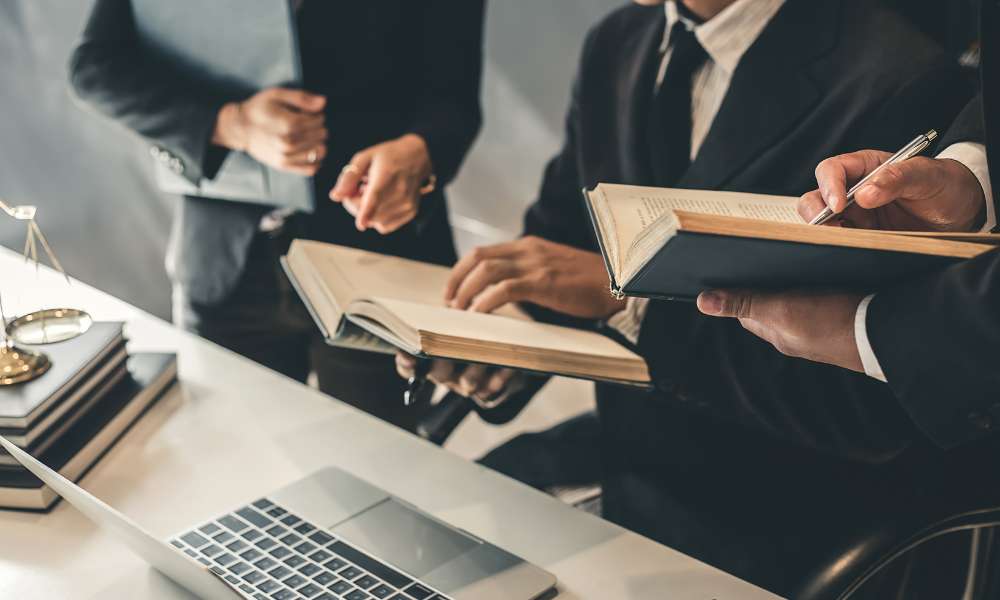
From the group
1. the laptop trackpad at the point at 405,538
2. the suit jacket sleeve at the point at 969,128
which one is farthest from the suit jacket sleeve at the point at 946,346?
the laptop trackpad at the point at 405,538

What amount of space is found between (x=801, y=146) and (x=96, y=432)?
0.99 metres

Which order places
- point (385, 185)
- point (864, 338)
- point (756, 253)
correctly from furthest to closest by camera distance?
point (385, 185) → point (864, 338) → point (756, 253)

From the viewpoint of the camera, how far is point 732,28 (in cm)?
134

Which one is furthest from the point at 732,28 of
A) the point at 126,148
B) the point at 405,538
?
the point at 126,148

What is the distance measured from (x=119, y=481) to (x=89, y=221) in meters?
1.23

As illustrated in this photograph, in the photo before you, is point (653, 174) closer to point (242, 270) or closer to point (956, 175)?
point (956, 175)

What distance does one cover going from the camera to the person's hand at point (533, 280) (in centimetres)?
132

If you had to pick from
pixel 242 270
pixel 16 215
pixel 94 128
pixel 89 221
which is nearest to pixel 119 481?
pixel 16 215

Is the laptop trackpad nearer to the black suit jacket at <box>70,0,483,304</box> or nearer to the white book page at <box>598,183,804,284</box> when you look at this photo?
the white book page at <box>598,183,804,284</box>

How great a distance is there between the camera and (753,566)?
1.25 m

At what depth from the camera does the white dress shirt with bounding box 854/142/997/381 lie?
32.2 inches

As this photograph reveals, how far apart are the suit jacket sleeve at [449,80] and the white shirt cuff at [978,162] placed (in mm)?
970

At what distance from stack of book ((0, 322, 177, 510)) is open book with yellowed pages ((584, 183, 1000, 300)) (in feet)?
2.28

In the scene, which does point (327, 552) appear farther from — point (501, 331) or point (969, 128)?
point (969, 128)
